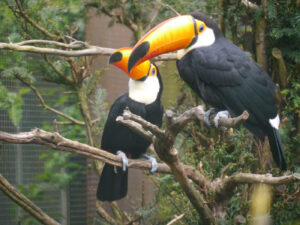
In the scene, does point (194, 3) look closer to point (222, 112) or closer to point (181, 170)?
point (222, 112)

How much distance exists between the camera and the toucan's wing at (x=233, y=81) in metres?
2.02

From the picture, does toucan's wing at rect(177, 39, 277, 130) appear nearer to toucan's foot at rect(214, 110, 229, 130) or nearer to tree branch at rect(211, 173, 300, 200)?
toucan's foot at rect(214, 110, 229, 130)

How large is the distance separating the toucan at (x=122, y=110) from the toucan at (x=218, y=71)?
41 cm

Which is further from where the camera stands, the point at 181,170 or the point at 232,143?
the point at 232,143

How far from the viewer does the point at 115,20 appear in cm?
310

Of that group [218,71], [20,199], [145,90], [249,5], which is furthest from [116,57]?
[20,199]

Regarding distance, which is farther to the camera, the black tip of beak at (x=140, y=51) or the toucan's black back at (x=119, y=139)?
the toucan's black back at (x=119, y=139)

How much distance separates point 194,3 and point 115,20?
55cm

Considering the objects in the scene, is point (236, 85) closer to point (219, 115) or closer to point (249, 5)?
point (219, 115)

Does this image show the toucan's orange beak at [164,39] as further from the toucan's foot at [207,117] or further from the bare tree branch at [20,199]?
the bare tree branch at [20,199]

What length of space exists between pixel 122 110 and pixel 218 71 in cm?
64

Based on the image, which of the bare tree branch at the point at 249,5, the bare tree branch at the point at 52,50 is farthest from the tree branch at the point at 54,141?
the bare tree branch at the point at 249,5

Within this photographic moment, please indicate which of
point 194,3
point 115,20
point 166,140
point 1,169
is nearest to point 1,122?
point 1,169

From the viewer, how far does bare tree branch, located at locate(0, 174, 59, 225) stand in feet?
7.37
